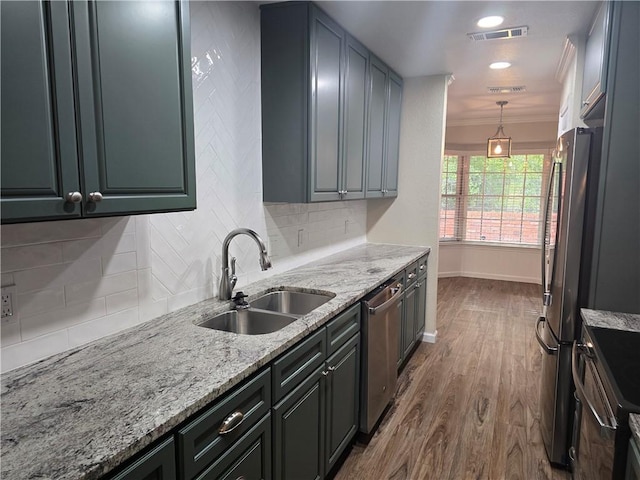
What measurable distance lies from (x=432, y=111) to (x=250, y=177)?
2178mm

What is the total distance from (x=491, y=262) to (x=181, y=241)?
5.97 meters

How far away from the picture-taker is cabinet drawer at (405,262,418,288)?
3.25 m

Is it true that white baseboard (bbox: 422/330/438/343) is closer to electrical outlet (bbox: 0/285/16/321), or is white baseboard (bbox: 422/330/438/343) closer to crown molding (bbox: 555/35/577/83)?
crown molding (bbox: 555/35/577/83)

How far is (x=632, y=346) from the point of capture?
5.27ft

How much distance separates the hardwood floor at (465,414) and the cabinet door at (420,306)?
0.67ft

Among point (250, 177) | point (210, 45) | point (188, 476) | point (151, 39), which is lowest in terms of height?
point (188, 476)

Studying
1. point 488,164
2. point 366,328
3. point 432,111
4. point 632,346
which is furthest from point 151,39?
point 488,164

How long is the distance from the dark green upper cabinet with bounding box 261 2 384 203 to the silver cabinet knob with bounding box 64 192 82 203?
57.1 inches

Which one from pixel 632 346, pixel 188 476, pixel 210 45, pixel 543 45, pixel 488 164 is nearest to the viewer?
pixel 188 476

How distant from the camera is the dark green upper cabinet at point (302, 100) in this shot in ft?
7.62

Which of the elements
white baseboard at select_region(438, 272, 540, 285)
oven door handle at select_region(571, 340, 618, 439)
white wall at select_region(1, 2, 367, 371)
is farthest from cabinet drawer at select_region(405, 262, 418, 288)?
white baseboard at select_region(438, 272, 540, 285)

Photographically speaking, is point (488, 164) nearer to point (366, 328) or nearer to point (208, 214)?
point (366, 328)

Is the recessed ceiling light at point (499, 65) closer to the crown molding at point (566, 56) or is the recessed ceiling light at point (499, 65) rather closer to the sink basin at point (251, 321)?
the crown molding at point (566, 56)

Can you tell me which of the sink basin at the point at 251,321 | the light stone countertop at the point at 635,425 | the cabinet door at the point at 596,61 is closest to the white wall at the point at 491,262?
the cabinet door at the point at 596,61
